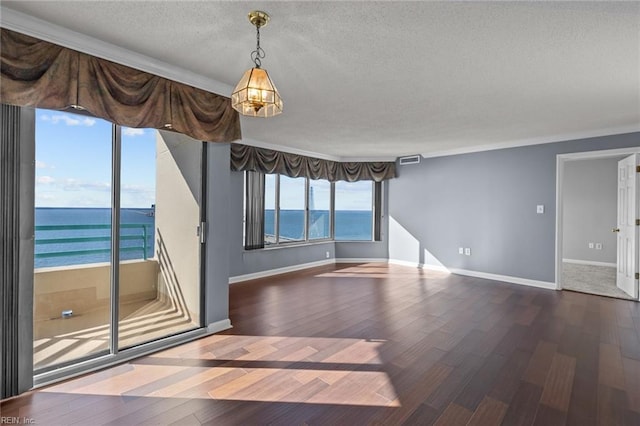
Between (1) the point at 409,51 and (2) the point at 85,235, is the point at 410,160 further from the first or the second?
(2) the point at 85,235

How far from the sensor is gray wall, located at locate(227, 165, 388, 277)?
5.36 m

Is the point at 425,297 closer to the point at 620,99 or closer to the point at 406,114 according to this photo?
the point at 406,114

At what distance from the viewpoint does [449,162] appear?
6.25 metres

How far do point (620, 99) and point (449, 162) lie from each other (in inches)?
117

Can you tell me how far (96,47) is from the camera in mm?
2301

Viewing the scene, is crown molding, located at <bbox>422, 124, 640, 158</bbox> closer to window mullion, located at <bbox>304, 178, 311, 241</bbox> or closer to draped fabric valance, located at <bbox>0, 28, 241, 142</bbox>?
window mullion, located at <bbox>304, 178, 311, 241</bbox>

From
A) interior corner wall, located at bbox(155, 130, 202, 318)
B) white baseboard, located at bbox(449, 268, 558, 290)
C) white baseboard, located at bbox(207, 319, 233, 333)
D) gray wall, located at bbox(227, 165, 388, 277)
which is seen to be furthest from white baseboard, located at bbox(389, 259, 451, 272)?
interior corner wall, located at bbox(155, 130, 202, 318)

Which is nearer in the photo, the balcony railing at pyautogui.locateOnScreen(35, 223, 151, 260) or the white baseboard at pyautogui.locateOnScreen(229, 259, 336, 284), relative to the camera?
the balcony railing at pyautogui.locateOnScreen(35, 223, 151, 260)

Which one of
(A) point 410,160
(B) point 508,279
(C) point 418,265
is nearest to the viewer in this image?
(B) point 508,279

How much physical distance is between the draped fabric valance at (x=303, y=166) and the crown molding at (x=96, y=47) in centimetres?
227

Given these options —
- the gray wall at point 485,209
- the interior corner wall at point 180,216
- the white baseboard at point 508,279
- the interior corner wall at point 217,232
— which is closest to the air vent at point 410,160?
the gray wall at point 485,209

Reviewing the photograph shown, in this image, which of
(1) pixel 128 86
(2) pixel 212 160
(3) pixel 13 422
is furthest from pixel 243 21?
(3) pixel 13 422

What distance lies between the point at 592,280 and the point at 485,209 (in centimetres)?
216

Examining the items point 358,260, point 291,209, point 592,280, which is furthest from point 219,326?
point 592,280
